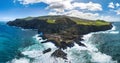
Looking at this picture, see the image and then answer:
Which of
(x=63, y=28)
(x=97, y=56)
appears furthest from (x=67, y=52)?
(x=63, y=28)

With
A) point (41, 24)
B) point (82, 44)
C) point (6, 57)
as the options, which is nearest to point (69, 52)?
point (82, 44)

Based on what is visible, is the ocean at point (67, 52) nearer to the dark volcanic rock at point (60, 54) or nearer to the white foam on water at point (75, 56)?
the white foam on water at point (75, 56)

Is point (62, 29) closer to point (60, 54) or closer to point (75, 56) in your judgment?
point (75, 56)

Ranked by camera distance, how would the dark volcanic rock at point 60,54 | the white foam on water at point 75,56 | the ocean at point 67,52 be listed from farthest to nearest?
the dark volcanic rock at point 60,54 → the ocean at point 67,52 → the white foam on water at point 75,56

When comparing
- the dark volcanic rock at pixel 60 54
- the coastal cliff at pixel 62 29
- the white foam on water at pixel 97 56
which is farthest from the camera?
the coastal cliff at pixel 62 29

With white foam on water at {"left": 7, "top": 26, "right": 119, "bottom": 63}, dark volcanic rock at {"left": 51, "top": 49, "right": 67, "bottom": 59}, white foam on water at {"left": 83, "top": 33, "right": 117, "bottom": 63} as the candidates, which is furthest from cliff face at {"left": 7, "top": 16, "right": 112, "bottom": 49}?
dark volcanic rock at {"left": 51, "top": 49, "right": 67, "bottom": 59}

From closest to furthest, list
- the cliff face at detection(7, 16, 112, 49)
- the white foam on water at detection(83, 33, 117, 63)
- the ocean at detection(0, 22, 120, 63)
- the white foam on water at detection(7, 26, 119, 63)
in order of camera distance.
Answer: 1. the white foam on water at detection(7, 26, 119, 63)
2. the ocean at detection(0, 22, 120, 63)
3. the white foam on water at detection(83, 33, 117, 63)
4. the cliff face at detection(7, 16, 112, 49)

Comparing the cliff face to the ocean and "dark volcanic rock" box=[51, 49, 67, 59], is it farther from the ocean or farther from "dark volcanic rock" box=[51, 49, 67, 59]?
"dark volcanic rock" box=[51, 49, 67, 59]

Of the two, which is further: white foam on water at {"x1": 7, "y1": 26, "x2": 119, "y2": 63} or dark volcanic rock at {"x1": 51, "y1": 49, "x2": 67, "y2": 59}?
dark volcanic rock at {"x1": 51, "y1": 49, "x2": 67, "y2": 59}

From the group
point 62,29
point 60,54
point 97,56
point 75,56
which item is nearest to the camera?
point 60,54

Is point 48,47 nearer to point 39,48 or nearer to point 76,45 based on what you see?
point 39,48

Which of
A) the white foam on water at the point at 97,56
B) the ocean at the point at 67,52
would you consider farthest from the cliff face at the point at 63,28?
the white foam on water at the point at 97,56
